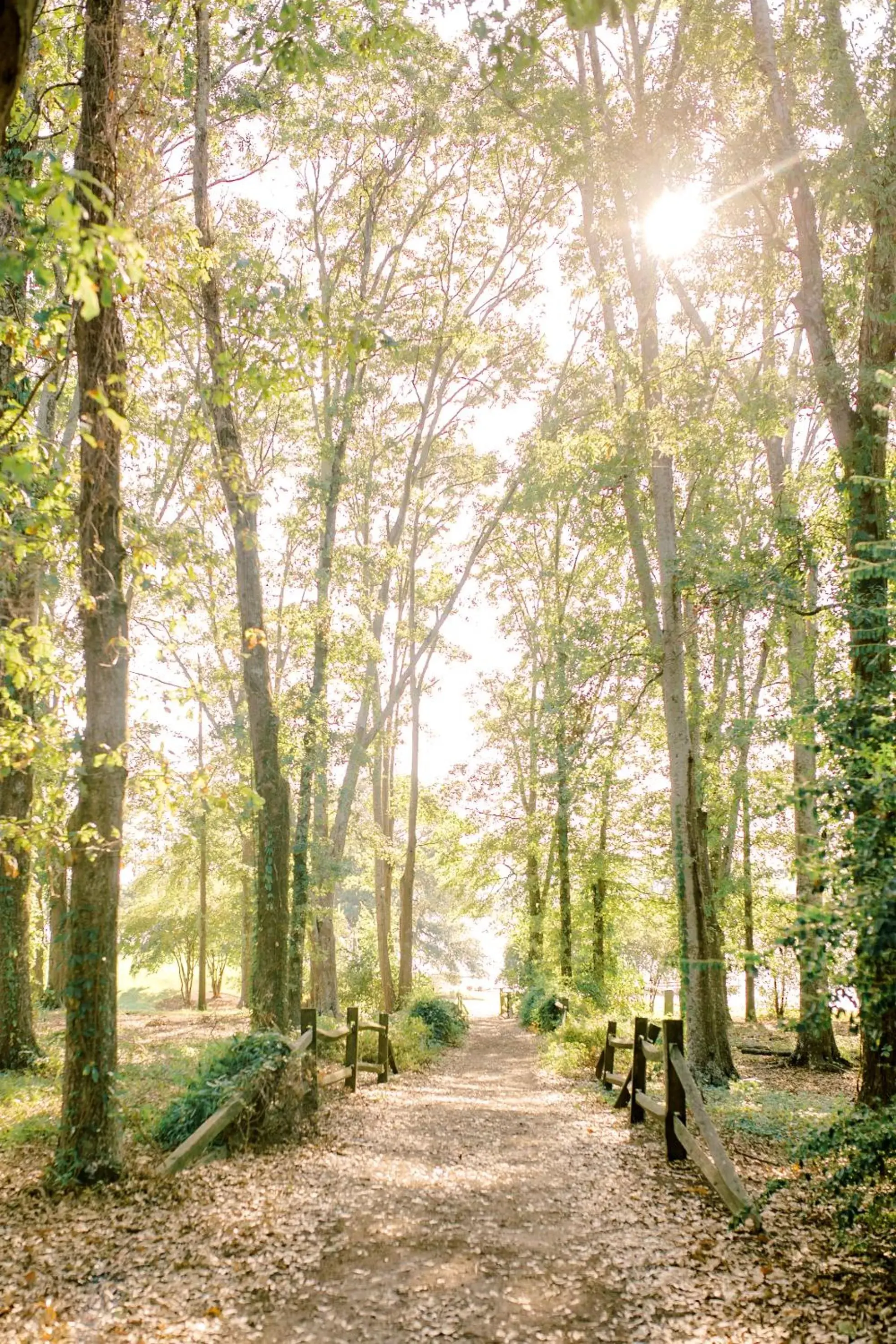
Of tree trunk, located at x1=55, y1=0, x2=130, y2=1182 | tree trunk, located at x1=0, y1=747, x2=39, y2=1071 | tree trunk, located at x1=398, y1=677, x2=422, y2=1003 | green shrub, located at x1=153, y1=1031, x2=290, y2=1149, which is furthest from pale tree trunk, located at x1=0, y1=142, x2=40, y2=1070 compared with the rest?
tree trunk, located at x1=398, y1=677, x2=422, y2=1003

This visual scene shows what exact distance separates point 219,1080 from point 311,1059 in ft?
4.62

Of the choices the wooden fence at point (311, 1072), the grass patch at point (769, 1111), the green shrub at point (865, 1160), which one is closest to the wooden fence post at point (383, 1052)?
the wooden fence at point (311, 1072)

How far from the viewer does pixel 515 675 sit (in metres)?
26.2

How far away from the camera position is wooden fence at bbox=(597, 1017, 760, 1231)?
6.14m

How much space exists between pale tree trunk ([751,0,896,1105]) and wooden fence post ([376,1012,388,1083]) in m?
6.81

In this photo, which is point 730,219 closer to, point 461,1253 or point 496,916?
point 461,1253

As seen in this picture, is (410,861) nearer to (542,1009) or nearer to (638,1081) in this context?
(542,1009)

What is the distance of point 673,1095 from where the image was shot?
25.9 feet

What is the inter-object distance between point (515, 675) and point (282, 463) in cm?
1120

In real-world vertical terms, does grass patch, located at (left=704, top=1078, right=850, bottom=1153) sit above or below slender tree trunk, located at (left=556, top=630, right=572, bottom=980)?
below

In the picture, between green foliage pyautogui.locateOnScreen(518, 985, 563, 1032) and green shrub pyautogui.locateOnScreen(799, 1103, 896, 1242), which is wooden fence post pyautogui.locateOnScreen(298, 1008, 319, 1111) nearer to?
green shrub pyautogui.locateOnScreen(799, 1103, 896, 1242)

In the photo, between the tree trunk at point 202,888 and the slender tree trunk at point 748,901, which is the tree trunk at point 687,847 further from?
the tree trunk at point 202,888

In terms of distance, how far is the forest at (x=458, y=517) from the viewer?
5266 millimetres

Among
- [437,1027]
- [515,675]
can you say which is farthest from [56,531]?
[515,675]
